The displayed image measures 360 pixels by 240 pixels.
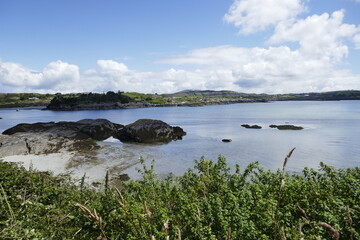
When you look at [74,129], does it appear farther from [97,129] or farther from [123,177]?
[123,177]

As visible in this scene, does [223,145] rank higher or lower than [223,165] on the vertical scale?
lower

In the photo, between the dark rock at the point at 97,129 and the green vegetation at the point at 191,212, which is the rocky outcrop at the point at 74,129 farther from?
the green vegetation at the point at 191,212

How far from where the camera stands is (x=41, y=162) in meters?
32.8

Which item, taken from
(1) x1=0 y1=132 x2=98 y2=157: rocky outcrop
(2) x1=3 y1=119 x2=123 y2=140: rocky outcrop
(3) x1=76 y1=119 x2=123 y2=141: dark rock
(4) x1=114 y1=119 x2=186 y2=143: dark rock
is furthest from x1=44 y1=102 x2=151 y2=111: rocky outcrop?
(1) x1=0 y1=132 x2=98 y2=157: rocky outcrop

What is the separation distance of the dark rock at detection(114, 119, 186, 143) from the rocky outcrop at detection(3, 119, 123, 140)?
4691 mm

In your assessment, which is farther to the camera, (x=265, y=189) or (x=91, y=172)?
(x=91, y=172)

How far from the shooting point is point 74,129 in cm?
5162

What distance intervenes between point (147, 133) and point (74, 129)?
48.2 ft

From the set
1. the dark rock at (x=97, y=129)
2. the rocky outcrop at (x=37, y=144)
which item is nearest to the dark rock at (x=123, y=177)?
the rocky outcrop at (x=37, y=144)

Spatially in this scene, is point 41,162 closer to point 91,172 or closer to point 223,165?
point 91,172

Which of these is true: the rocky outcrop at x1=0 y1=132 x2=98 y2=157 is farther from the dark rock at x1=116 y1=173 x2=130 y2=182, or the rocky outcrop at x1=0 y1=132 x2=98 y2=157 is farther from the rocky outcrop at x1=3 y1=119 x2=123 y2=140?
the dark rock at x1=116 y1=173 x2=130 y2=182

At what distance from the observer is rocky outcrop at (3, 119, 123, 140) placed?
4950cm

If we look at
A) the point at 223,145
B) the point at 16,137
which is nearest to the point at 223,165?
the point at 223,145

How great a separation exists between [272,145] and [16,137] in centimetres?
4266
